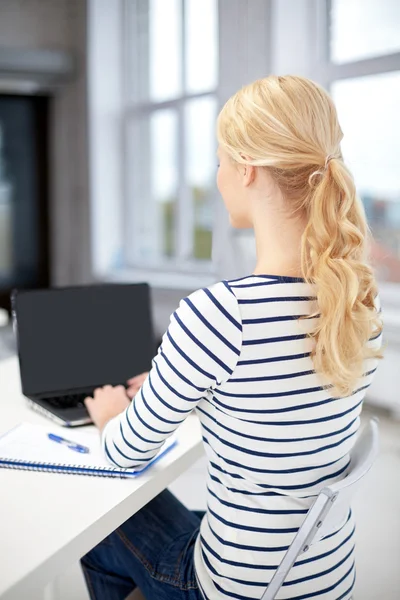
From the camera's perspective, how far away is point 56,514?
0.85 meters

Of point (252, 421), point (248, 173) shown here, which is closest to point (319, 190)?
point (248, 173)

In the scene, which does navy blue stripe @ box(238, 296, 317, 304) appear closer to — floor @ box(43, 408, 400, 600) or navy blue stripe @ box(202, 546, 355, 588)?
navy blue stripe @ box(202, 546, 355, 588)

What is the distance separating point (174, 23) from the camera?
4.17 metres

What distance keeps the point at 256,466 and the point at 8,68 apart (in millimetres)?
4058

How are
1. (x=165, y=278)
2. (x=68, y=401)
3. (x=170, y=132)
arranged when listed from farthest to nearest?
(x=170, y=132)
(x=165, y=278)
(x=68, y=401)

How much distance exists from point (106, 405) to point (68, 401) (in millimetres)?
168

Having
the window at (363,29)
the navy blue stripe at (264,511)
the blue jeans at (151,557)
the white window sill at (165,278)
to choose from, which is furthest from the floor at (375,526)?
the window at (363,29)

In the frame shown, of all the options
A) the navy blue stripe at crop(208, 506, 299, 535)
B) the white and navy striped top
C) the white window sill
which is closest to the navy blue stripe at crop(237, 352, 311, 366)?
the white and navy striped top

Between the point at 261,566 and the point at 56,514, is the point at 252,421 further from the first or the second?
the point at 56,514

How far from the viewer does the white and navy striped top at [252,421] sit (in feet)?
2.63

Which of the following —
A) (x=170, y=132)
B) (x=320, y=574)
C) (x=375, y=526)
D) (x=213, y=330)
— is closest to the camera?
(x=213, y=330)

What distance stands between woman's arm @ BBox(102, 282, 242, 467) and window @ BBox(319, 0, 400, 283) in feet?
7.37

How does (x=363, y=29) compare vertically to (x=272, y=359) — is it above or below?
above

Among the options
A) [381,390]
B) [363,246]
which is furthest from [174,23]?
[363,246]
